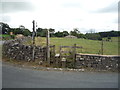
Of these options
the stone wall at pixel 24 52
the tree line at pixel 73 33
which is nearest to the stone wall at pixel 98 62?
the stone wall at pixel 24 52

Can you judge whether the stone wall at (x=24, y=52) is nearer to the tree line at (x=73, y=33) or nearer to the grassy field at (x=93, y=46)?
the grassy field at (x=93, y=46)

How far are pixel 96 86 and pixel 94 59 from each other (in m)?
3.00

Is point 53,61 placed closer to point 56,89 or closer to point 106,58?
point 106,58

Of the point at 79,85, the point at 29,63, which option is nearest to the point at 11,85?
the point at 79,85

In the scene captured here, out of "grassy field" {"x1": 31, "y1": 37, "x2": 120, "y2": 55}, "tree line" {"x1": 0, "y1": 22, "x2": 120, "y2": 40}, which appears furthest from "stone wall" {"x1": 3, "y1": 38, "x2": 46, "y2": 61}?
"tree line" {"x1": 0, "y1": 22, "x2": 120, "y2": 40}

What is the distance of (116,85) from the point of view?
5.43m

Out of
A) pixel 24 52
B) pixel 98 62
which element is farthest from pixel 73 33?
pixel 98 62

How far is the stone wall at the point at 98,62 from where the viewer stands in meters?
7.86

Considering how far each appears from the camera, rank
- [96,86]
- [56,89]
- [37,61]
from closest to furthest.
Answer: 1. [56,89]
2. [96,86]
3. [37,61]

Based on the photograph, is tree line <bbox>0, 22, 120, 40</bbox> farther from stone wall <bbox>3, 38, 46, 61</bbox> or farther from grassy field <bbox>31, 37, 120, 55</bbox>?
stone wall <bbox>3, 38, 46, 61</bbox>

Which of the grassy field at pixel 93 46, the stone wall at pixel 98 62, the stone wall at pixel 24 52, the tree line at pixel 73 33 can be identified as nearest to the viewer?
the stone wall at pixel 98 62

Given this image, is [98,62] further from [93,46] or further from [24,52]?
[93,46]

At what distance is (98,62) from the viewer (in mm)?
7992

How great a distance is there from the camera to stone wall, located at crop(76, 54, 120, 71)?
25.8 feet
